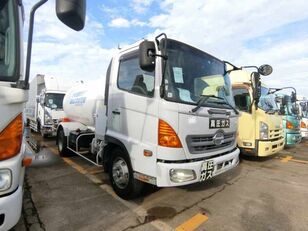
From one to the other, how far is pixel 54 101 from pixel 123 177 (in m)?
8.45

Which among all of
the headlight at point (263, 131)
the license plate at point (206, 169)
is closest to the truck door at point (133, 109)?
the license plate at point (206, 169)

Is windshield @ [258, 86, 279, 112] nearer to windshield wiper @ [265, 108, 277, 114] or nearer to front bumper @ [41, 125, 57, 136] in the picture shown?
windshield wiper @ [265, 108, 277, 114]

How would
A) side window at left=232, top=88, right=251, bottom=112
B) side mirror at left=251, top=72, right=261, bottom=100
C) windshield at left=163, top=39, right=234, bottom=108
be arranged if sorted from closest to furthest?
1. windshield at left=163, top=39, right=234, bottom=108
2. side mirror at left=251, top=72, right=261, bottom=100
3. side window at left=232, top=88, right=251, bottom=112

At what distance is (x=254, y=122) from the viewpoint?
7.06 m

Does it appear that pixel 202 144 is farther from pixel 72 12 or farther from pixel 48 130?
pixel 48 130

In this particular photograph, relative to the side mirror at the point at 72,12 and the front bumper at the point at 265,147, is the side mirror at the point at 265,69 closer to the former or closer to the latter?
the front bumper at the point at 265,147

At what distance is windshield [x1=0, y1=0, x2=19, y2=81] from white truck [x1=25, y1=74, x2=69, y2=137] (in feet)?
29.5

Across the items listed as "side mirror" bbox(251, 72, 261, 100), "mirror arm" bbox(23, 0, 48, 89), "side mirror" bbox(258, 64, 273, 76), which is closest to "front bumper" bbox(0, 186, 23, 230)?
"mirror arm" bbox(23, 0, 48, 89)

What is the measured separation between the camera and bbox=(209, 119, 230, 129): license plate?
3.90 metres

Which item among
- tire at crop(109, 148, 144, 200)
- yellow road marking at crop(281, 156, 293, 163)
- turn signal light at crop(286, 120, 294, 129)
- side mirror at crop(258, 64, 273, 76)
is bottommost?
yellow road marking at crop(281, 156, 293, 163)

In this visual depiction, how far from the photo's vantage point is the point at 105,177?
5.38 meters

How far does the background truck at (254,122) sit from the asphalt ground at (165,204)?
3.95 feet

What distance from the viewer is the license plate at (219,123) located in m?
3.90

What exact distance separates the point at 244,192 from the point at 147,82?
2.80 m
